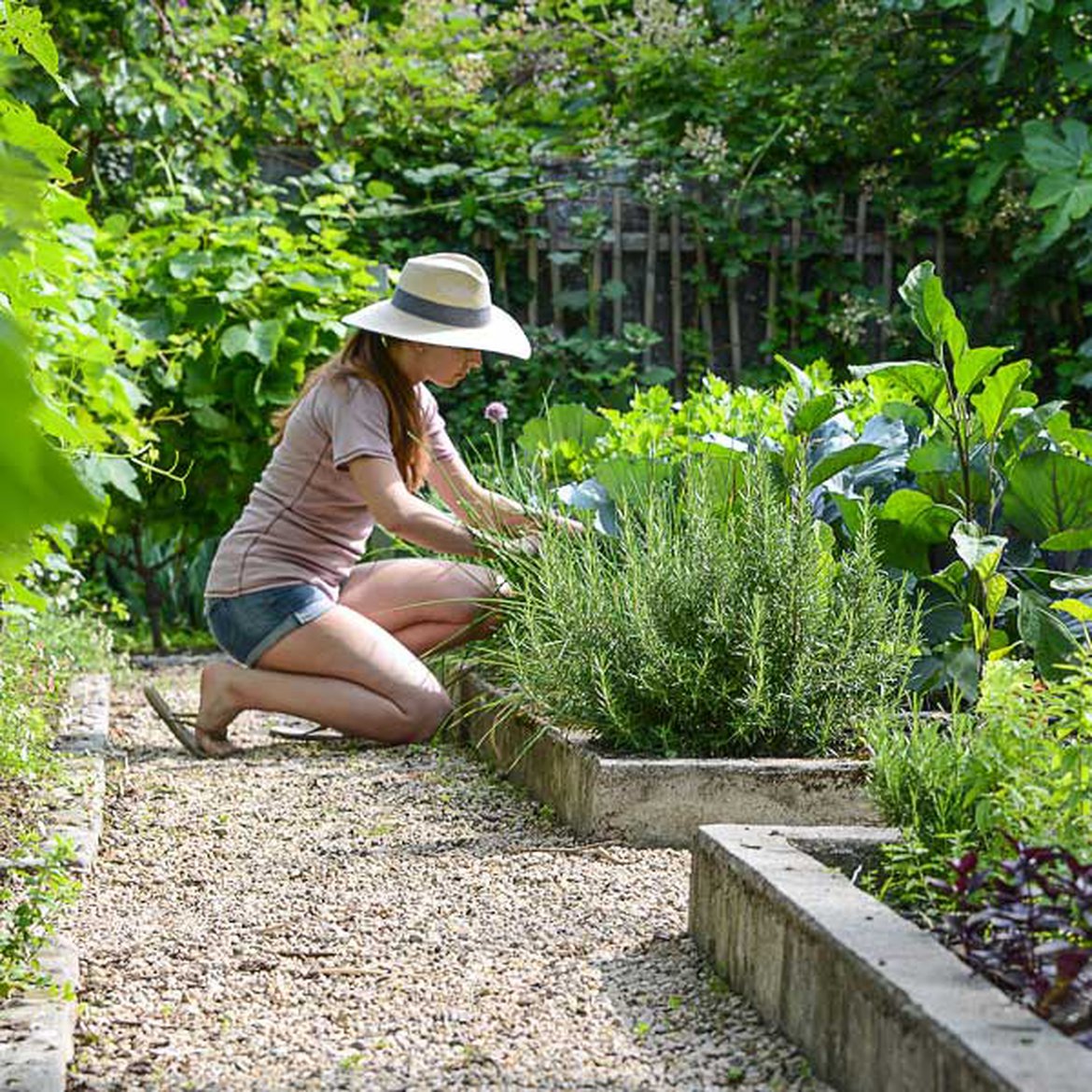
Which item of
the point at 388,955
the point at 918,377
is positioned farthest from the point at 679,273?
the point at 388,955

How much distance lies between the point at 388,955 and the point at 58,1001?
1.78 ft

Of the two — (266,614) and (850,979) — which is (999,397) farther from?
(266,614)

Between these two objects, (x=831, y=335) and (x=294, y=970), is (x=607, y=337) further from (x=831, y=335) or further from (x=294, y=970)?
(x=294, y=970)

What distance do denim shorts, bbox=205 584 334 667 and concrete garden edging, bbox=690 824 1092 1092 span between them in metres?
2.16

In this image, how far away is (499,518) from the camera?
4605mm

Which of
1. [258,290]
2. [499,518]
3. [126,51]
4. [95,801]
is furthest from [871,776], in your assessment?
[126,51]

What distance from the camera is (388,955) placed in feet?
8.39

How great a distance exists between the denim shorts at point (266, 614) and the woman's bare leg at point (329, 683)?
0.03m

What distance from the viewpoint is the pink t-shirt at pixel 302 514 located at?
4.59 meters

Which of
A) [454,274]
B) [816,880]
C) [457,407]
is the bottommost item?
[457,407]

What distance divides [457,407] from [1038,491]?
488 cm

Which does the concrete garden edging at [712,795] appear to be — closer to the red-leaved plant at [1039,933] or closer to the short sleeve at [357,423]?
the red-leaved plant at [1039,933]

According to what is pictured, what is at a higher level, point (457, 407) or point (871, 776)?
point (871, 776)

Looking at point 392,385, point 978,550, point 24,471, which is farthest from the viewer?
point 392,385
